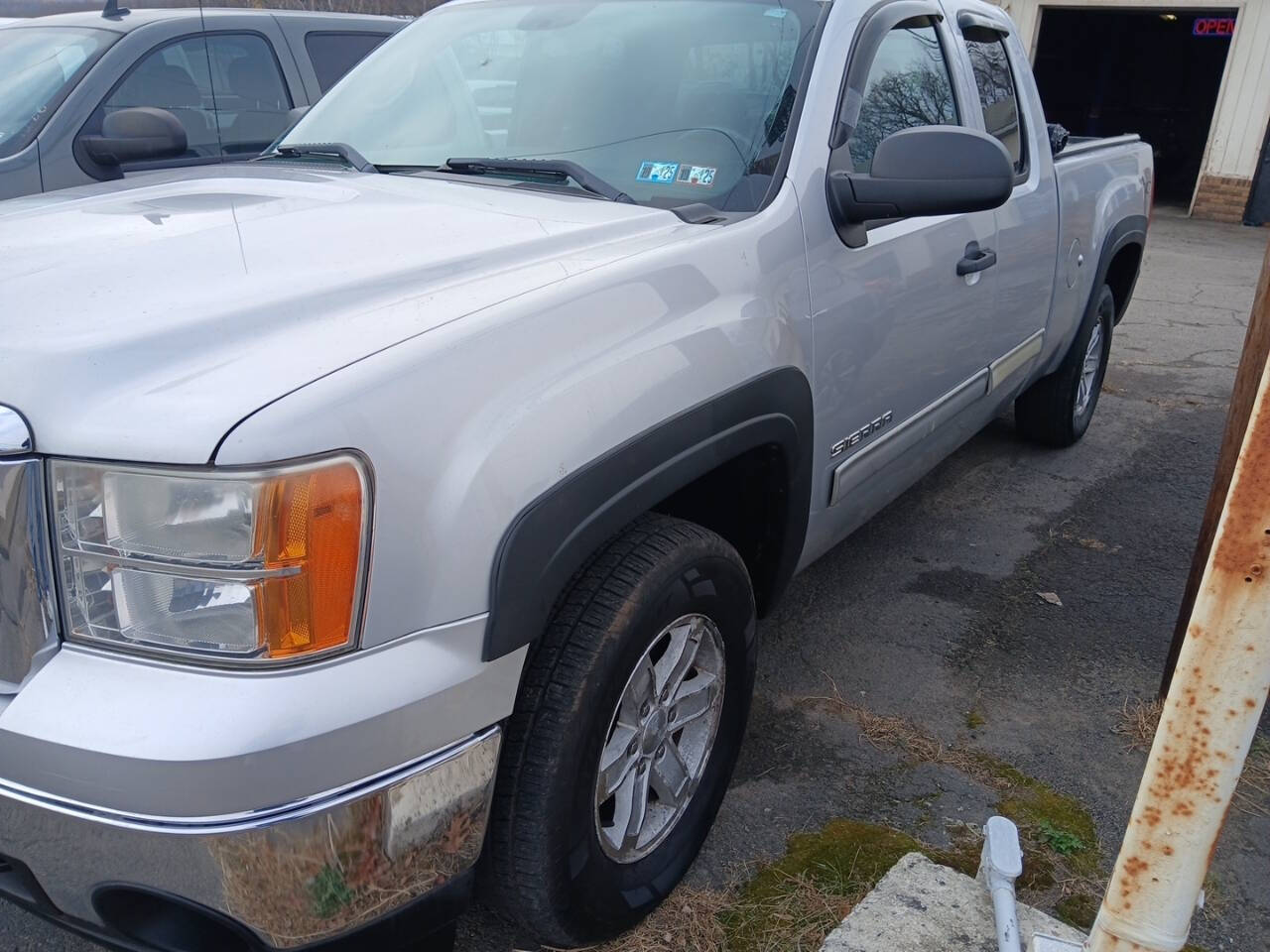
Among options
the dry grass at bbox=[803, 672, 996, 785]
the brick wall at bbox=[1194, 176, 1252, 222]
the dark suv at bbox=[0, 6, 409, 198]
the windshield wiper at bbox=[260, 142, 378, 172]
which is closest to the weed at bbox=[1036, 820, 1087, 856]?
the dry grass at bbox=[803, 672, 996, 785]

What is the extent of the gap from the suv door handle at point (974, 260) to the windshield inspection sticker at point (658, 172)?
100 cm

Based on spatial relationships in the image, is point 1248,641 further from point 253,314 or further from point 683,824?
point 253,314

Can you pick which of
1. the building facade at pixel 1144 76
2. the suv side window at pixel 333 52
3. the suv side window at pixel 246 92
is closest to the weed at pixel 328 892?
the suv side window at pixel 246 92

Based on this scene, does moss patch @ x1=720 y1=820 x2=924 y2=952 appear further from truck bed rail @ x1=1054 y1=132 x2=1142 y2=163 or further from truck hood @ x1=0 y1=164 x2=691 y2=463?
truck bed rail @ x1=1054 y1=132 x2=1142 y2=163

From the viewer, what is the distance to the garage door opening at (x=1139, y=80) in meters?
18.6

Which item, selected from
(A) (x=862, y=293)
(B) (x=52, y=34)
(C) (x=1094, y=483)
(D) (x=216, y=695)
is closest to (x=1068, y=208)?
(C) (x=1094, y=483)

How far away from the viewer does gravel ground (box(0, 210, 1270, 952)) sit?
8.22ft

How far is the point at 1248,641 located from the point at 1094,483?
3.53 meters

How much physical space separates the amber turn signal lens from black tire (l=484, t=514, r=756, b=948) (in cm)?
42

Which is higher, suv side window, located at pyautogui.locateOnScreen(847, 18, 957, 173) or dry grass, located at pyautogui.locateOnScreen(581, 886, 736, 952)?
suv side window, located at pyautogui.locateOnScreen(847, 18, 957, 173)

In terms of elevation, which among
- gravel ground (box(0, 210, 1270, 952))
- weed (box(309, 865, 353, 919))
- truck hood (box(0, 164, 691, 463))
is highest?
truck hood (box(0, 164, 691, 463))

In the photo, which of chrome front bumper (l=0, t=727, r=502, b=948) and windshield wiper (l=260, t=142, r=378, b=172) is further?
windshield wiper (l=260, t=142, r=378, b=172)

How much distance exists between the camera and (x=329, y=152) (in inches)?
112

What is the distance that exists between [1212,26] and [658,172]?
18.5 m
